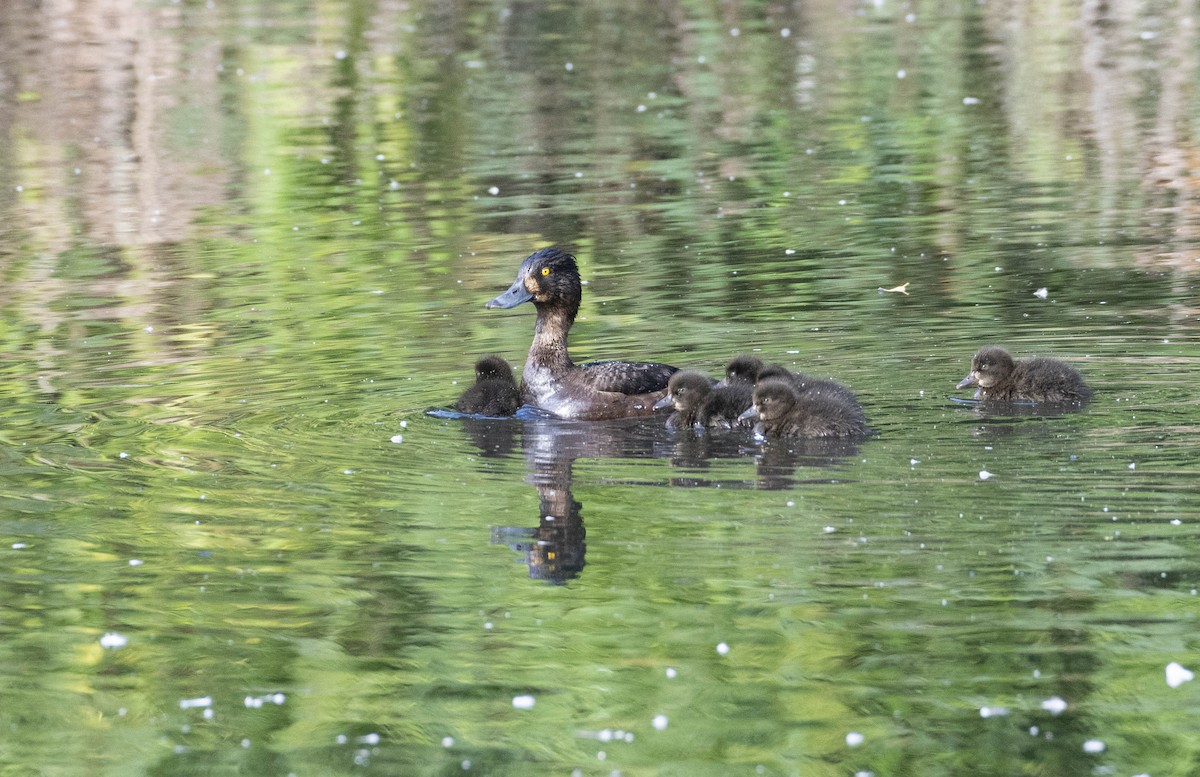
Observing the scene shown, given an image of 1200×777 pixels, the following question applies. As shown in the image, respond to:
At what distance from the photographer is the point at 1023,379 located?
10141mm

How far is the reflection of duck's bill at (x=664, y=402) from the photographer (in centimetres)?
1016

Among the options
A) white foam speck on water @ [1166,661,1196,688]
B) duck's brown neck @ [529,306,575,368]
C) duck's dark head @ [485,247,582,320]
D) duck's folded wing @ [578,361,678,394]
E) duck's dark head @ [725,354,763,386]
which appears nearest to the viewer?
white foam speck on water @ [1166,661,1196,688]

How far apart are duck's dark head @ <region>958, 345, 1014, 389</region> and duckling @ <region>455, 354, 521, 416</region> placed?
2414mm

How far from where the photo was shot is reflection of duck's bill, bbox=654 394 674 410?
10164 millimetres

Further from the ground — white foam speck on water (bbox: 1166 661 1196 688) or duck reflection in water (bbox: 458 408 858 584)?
white foam speck on water (bbox: 1166 661 1196 688)

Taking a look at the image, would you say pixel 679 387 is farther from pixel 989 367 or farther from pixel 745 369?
pixel 989 367

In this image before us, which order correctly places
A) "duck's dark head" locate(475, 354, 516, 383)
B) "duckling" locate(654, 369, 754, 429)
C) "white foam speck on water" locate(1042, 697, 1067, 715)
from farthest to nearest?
1. "duck's dark head" locate(475, 354, 516, 383)
2. "duckling" locate(654, 369, 754, 429)
3. "white foam speck on water" locate(1042, 697, 1067, 715)

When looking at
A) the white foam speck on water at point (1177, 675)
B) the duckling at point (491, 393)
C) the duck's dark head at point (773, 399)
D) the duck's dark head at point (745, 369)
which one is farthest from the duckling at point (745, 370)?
the white foam speck on water at point (1177, 675)

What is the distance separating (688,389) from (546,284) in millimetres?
1712

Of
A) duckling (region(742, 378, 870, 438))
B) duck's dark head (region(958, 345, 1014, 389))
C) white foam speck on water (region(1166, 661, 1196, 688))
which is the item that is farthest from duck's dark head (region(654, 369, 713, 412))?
white foam speck on water (region(1166, 661, 1196, 688))

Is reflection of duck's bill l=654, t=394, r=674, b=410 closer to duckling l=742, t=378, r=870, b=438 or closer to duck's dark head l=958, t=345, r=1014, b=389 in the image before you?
duckling l=742, t=378, r=870, b=438

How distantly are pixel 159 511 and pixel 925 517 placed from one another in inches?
132

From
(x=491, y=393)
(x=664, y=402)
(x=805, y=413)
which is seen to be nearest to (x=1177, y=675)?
(x=805, y=413)

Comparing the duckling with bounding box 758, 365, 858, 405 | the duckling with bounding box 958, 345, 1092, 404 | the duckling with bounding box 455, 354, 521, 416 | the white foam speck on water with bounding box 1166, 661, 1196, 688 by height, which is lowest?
the duckling with bounding box 455, 354, 521, 416
